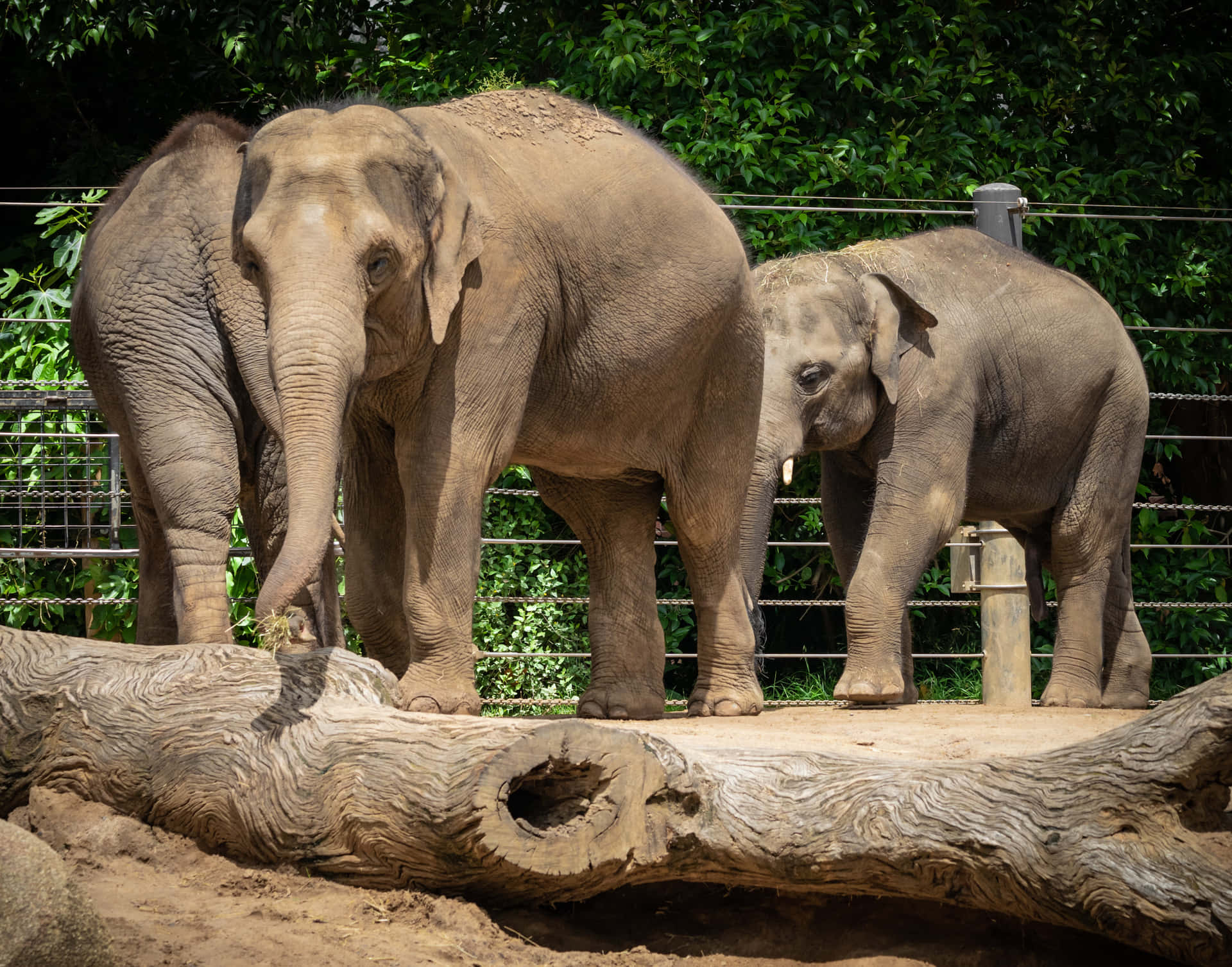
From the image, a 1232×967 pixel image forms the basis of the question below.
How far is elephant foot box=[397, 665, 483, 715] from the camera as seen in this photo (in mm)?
4148

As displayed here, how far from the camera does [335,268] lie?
376cm

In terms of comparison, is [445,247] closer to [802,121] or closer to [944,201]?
[944,201]

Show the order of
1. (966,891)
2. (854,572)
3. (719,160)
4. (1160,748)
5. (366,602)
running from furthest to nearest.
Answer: (719,160)
(854,572)
(366,602)
(966,891)
(1160,748)

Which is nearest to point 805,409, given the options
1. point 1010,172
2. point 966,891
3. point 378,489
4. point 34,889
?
point 378,489

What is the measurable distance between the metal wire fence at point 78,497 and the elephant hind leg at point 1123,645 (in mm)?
338

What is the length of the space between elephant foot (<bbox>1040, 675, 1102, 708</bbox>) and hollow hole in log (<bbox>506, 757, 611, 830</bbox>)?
4010mm

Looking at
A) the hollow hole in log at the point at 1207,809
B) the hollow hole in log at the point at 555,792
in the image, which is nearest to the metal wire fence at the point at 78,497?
the hollow hole in log at the point at 555,792

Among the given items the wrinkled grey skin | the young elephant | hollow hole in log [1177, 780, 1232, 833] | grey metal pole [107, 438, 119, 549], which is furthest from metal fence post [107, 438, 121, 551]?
hollow hole in log [1177, 780, 1232, 833]

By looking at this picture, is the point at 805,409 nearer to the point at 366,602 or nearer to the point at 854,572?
the point at 854,572

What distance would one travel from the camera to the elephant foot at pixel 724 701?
207 inches

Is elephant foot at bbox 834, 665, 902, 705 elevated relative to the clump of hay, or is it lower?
lower

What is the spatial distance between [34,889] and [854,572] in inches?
171

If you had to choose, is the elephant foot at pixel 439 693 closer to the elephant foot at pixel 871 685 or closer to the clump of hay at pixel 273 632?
the clump of hay at pixel 273 632

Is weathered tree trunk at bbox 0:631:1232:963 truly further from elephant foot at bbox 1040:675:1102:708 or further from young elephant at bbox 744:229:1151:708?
elephant foot at bbox 1040:675:1102:708
